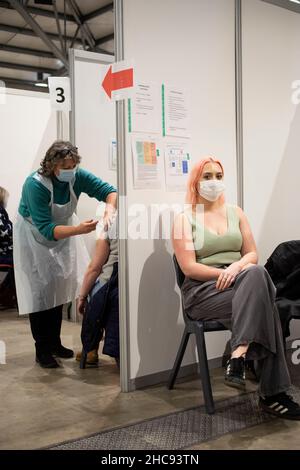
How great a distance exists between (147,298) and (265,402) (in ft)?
2.59

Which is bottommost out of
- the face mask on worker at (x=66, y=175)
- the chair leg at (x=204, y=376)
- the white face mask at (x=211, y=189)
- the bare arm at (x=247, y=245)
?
the chair leg at (x=204, y=376)

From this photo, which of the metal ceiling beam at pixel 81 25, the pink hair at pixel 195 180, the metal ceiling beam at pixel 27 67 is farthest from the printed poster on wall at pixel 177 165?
the metal ceiling beam at pixel 27 67

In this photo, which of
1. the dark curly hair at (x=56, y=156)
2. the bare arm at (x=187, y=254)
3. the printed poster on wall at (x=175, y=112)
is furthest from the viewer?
the dark curly hair at (x=56, y=156)

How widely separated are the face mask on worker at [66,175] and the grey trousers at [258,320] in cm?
121

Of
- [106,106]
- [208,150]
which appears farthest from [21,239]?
[106,106]

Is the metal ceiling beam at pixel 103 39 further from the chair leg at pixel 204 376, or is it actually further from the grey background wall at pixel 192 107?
the chair leg at pixel 204 376

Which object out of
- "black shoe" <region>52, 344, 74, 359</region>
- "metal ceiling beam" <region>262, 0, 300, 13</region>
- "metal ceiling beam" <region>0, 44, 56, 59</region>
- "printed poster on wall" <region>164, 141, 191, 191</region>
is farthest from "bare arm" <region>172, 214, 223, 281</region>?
"metal ceiling beam" <region>0, 44, 56, 59</region>

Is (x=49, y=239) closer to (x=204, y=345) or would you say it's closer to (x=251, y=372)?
(x=204, y=345)

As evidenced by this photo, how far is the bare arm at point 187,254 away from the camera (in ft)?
8.84

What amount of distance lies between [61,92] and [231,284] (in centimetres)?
268

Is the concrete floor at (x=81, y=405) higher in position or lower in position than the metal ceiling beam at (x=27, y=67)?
lower

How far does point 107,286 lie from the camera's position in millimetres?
3172

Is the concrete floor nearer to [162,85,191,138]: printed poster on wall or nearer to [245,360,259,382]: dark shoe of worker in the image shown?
[245,360,259,382]: dark shoe of worker

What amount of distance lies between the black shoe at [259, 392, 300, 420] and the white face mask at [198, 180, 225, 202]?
99 cm
